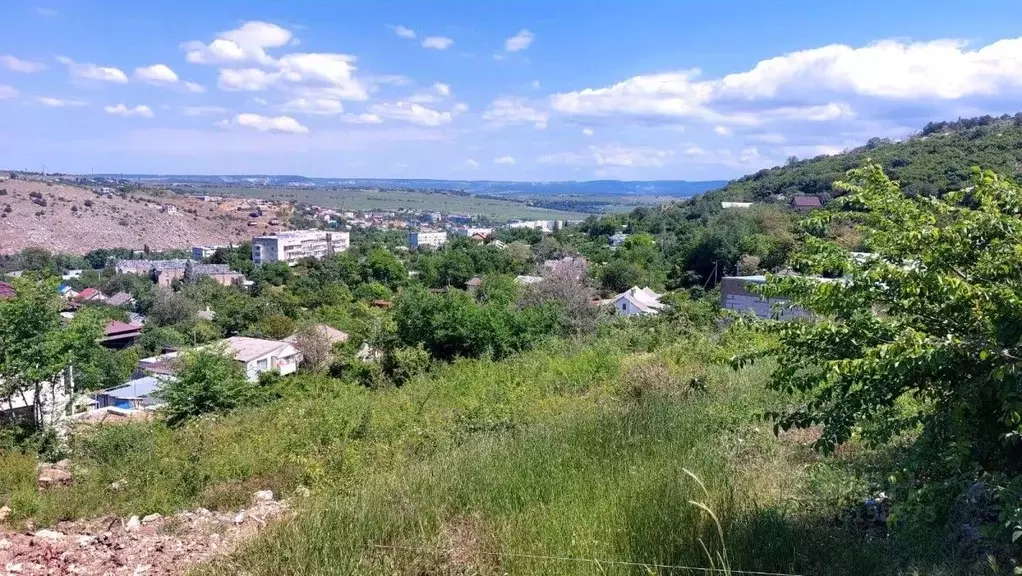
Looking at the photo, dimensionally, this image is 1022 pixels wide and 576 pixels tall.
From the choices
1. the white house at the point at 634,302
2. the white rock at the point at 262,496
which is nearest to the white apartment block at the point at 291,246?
the white house at the point at 634,302

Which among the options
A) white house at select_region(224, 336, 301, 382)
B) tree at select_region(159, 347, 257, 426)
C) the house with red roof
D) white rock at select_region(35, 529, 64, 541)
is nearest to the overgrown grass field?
white rock at select_region(35, 529, 64, 541)

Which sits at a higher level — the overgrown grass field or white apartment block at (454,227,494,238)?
the overgrown grass field

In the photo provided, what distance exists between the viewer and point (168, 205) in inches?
4769

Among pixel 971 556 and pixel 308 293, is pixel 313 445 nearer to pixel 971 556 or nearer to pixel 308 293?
pixel 971 556

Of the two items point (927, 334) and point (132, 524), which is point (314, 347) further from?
point (927, 334)

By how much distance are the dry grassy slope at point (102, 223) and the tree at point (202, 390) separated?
85.2 meters

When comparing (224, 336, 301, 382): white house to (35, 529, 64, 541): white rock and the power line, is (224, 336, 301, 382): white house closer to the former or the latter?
(35, 529, 64, 541): white rock

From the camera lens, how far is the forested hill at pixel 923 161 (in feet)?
129

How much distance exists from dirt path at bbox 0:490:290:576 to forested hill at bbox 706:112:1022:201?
2550 centimetres

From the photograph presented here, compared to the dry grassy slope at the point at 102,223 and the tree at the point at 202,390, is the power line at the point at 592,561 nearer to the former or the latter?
the tree at the point at 202,390

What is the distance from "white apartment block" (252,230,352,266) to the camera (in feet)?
276

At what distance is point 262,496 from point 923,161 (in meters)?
54.0

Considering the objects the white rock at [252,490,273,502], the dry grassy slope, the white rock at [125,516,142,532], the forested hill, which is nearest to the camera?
the white rock at [125,516,142,532]

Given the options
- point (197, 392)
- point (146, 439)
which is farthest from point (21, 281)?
point (146, 439)
